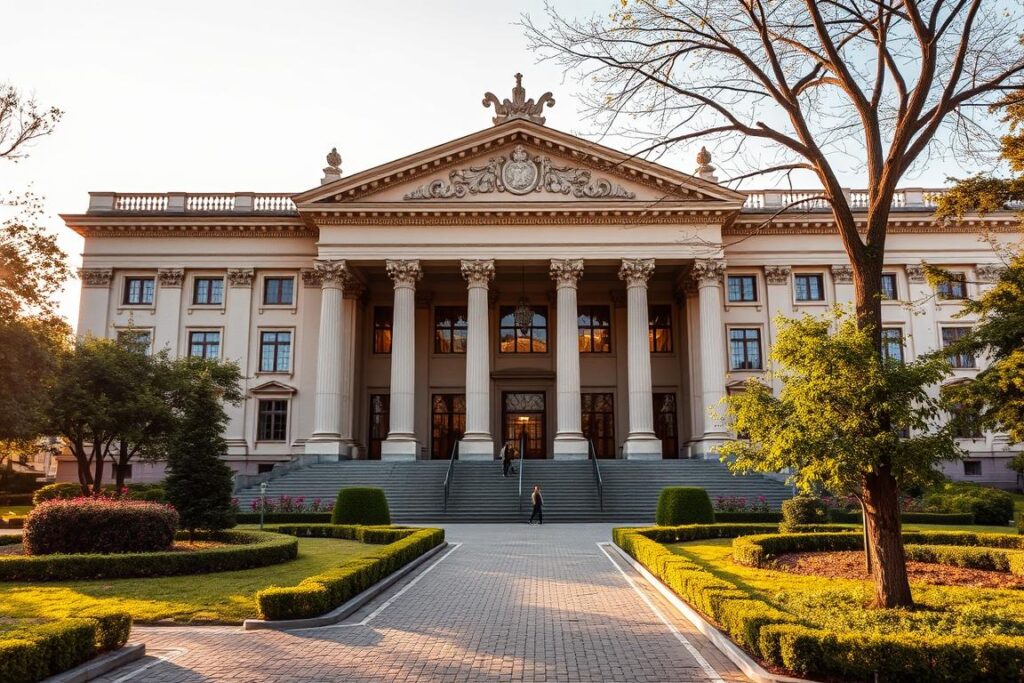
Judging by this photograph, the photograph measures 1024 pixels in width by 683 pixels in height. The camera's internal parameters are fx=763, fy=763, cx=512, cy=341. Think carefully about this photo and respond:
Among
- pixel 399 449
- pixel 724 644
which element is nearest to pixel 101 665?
pixel 724 644

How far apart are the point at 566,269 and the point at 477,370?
6392mm

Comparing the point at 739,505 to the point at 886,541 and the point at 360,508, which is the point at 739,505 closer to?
the point at 360,508

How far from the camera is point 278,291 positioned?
39.9 meters

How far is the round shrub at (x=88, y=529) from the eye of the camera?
570 inches

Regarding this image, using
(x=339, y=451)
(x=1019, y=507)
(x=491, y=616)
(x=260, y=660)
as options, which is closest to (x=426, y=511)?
(x=339, y=451)

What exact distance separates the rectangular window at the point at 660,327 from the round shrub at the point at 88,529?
3080 cm

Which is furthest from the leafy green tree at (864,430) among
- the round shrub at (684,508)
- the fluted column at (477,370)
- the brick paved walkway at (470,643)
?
the fluted column at (477,370)

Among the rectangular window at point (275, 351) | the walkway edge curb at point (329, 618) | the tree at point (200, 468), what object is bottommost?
the walkway edge curb at point (329, 618)

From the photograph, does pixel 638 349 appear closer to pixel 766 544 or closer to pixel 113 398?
pixel 766 544

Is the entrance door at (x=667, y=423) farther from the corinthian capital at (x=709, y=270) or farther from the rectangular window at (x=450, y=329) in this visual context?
the rectangular window at (x=450, y=329)

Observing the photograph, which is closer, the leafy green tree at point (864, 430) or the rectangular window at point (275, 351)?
the leafy green tree at point (864, 430)

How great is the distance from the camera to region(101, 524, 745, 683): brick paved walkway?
795 centimetres

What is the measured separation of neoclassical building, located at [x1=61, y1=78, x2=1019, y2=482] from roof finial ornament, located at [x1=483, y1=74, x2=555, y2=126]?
0.32 feet

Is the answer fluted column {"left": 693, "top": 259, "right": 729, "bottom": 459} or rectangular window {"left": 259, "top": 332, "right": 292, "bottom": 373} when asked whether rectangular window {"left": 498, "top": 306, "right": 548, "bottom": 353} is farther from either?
rectangular window {"left": 259, "top": 332, "right": 292, "bottom": 373}
